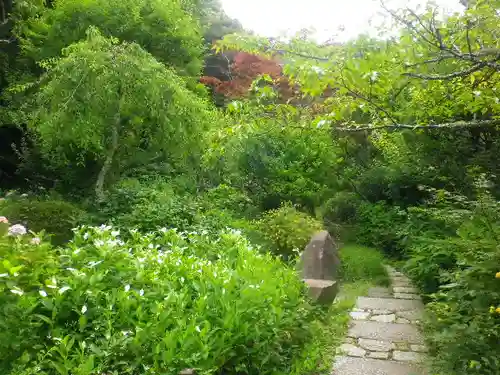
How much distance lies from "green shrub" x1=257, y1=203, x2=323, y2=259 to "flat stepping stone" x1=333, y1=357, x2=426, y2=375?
319cm

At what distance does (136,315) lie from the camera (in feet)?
7.93

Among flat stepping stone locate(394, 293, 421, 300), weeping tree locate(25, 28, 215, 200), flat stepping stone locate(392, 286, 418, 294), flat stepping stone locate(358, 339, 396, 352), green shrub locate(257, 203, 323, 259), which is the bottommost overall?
flat stepping stone locate(358, 339, 396, 352)

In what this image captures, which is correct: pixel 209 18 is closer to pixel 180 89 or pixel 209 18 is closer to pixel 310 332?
pixel 180 89

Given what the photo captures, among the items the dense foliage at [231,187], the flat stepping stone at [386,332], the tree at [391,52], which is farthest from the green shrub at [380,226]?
the tree at [391,52]

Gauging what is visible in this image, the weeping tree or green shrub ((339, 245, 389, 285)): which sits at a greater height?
the weeping tree

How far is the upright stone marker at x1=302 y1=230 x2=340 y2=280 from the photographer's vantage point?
5957 millimetres

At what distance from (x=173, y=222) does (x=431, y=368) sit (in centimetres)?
453

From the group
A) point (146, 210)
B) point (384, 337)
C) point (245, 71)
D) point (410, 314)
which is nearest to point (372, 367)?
point (384, 337)

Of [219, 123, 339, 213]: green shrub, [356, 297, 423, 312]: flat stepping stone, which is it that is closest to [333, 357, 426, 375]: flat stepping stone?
[356, 297, 423, 312]: flat stepping stone

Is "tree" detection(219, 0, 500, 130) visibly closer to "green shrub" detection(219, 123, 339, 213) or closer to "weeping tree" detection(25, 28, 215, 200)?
"weeping tree" detection(25, 28, 215, 200)

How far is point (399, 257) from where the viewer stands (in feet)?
25.2

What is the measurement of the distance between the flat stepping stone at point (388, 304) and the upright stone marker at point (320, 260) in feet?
2.05

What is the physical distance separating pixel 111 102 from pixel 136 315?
5944mm

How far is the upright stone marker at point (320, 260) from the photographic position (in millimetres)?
5957
